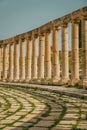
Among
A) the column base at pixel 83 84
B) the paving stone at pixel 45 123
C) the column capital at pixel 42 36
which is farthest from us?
the column capital at pixel 42 36

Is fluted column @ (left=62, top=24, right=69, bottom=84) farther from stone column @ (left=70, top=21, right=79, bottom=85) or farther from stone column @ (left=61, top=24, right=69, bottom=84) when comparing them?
stone column @ (left=70, top=21, right=79, bottom=85)

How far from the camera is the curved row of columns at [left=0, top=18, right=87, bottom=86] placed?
34406mm

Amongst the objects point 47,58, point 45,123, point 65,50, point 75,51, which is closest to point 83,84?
point 75,51

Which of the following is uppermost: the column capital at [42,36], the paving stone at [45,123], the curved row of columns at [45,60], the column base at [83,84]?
the column capital at [42,36]

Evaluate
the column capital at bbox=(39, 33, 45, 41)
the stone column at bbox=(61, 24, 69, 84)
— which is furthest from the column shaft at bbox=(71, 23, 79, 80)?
the column capital at bbox=(39, 33, 45, 41)

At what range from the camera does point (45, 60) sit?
43.7m

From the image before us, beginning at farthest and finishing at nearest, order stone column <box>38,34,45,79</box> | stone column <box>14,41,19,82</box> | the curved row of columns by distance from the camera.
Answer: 1. stone column <box>14,41,19,82</box>
2. stone column <box>38,34,45,79</box>
3. the curved row of columns

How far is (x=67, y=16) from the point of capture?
3616 centimetres

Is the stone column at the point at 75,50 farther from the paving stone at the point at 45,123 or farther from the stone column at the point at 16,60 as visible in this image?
the paving stone at the point at 45,123

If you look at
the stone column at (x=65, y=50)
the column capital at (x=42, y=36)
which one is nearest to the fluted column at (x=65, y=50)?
the stone column at (x=65, y=50)

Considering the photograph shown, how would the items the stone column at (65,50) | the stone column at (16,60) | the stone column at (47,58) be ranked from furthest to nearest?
the stone column at (16,60) < the stone column at (47,58) < the stone column at (65,50)

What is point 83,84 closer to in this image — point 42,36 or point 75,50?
point 75,50

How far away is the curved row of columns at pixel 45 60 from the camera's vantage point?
3441 centimetres

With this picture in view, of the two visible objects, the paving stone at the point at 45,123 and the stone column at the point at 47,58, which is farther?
the stone column at the point at 47,58
